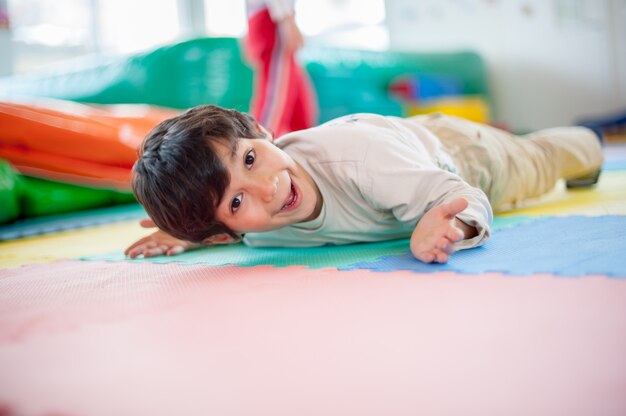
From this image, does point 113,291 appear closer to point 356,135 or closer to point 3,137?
point 356,135

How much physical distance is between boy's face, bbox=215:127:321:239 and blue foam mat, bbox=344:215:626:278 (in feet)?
0.54

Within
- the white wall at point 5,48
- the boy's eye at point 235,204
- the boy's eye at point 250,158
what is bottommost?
the boy's eye at point 235,204

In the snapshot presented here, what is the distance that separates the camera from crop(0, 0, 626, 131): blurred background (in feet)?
11.2

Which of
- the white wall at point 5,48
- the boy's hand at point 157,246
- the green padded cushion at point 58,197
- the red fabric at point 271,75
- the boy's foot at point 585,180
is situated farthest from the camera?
the white wall at point 5,48

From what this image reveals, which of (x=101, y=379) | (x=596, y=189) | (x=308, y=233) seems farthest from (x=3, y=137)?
(x=596, y=189)

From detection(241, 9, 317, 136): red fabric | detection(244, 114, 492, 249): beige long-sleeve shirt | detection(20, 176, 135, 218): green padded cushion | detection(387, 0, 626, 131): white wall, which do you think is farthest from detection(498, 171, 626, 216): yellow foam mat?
detection(387, 0, 626, 131): white wall

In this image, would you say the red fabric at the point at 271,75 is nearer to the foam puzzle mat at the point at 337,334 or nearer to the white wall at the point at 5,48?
the foam puzzle mat at the point at 337,334

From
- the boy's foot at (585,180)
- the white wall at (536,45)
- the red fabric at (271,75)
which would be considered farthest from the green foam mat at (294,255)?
the white wall at (536,45)

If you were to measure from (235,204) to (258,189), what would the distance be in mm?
50

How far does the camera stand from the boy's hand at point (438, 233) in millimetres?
824

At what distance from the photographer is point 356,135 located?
104 cm

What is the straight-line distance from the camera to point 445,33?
13.4 ft

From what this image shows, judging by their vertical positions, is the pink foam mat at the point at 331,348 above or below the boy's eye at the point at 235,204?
below

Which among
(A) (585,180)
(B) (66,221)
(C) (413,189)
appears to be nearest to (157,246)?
(C) (413,189)
